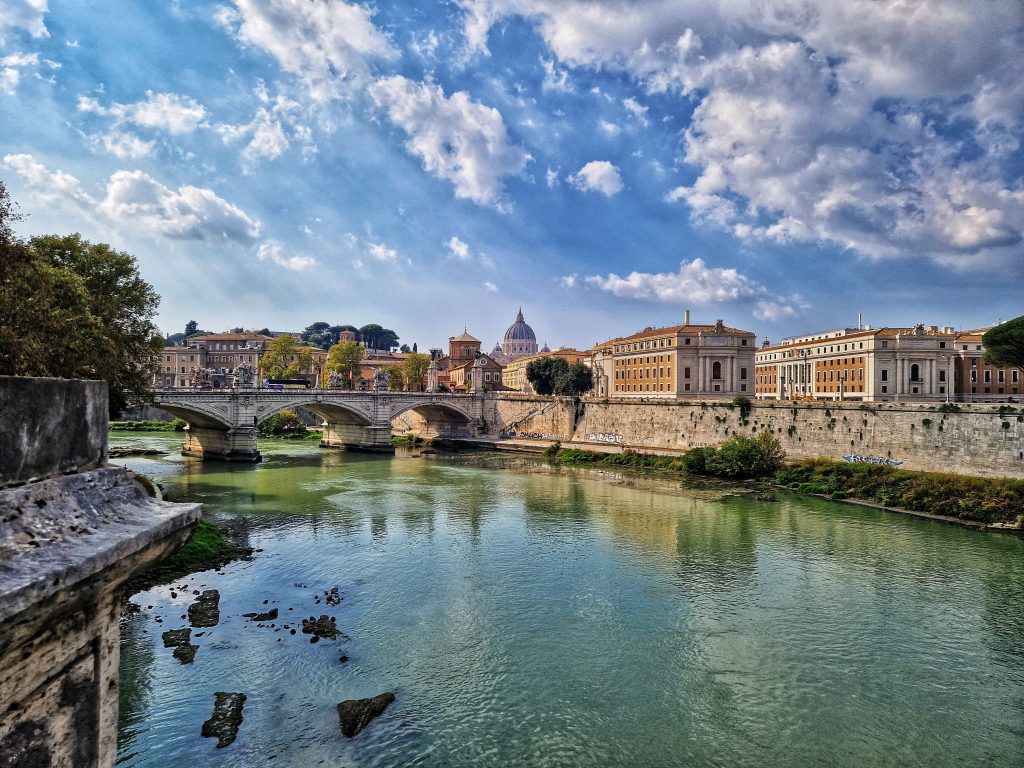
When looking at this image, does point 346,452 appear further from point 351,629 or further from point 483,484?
point 351,629

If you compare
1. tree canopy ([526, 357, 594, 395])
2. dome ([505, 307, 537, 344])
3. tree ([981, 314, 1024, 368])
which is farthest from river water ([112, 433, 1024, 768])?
dome ([505, 307, 537, 344])

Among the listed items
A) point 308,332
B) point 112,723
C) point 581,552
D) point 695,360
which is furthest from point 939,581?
point 308,332

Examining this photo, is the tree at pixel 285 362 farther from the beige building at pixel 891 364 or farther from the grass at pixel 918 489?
the grass at pixel 918 489

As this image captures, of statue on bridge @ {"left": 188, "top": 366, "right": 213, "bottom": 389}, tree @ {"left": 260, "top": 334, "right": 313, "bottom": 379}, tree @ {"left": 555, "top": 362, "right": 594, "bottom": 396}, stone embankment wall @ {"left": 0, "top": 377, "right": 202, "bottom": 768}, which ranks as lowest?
stone embankment wall @ {"left": 0, "top": 377, "right": 202, "bottom": 768}

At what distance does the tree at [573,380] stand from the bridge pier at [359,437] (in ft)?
66.5

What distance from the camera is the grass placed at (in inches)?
917

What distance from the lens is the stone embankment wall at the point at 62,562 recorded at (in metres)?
2.48

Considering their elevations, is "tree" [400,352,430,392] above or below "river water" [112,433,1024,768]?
above

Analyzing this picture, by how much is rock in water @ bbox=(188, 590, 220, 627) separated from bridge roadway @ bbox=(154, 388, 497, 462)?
23893mm

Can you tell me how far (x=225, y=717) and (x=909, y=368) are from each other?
191ft

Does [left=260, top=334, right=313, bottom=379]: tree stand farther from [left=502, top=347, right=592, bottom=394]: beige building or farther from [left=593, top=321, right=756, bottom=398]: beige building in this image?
[left=593, top=321, right=756, bottom=398]: beige building

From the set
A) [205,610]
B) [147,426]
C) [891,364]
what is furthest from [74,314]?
[891,364]

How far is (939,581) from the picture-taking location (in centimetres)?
1656

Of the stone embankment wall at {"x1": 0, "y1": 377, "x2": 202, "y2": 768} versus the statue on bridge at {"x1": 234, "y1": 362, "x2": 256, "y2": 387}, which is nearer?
the stone embankment wall at {"x1": 0, "y1": 377, "x2": 202, "y2": 768}
